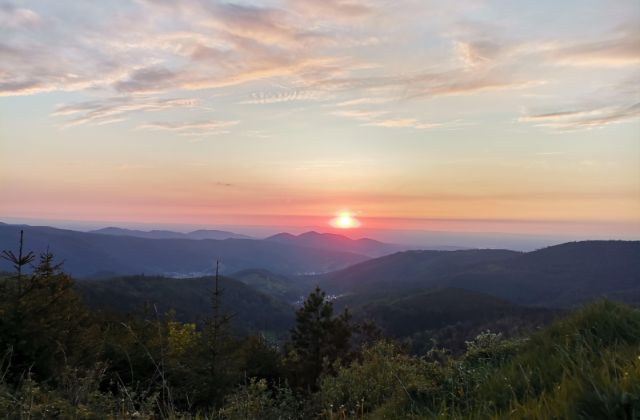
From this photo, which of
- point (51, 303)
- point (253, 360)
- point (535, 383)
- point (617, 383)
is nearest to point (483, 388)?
point (535, 383)

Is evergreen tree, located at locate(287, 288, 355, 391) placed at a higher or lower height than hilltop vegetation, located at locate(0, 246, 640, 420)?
lower

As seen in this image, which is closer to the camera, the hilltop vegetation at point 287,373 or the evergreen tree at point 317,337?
the hilltop vegetation at point 287,373

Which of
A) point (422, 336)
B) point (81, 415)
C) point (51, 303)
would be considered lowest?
point (422, 336)

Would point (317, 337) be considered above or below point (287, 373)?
above

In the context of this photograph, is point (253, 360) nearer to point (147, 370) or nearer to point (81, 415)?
point (147, 370)

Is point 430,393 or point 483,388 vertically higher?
point 483,388

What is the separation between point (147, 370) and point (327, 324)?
23.5m

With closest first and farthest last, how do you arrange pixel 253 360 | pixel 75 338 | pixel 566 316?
1. pixel 566 316
2. pixel 75 338
3. pixel 253 360

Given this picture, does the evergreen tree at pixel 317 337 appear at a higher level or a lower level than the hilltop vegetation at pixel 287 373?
lower

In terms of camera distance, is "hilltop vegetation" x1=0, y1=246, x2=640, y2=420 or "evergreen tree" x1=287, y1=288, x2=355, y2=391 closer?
"hilltop vegetation" x1=0, y1=246, x2=640, y2=420

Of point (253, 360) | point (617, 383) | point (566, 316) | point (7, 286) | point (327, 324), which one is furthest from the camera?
point (327, 324)

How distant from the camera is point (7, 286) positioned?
613 inches

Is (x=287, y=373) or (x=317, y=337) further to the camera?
(x=317, y=337)

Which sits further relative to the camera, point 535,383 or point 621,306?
point 621,306
